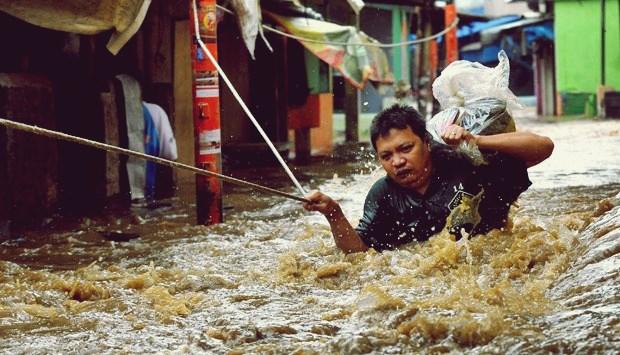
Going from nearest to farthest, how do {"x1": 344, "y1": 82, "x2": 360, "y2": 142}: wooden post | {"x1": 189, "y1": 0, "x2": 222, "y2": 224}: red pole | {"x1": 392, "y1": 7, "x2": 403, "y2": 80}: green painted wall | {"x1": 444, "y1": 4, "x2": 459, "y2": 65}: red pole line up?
{"x1": 189, "y1": 0, "x2": 222, "y2": 224}: red pole → {"x1": 344, "y1": 82, "x2": 360, "y2": 142}: wooden post → {"x1": 444, "y1": 4, "x2": 459, "y2": 65}: red pole → {"x1": 392, "y1": 7, "x2": 403, "y2": 80}: green painted wall

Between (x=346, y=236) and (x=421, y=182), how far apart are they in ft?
1.92

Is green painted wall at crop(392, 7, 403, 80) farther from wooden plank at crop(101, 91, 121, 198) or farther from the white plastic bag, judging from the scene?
the white plastic bag

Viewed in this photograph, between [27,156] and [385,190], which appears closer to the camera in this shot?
[385,190]

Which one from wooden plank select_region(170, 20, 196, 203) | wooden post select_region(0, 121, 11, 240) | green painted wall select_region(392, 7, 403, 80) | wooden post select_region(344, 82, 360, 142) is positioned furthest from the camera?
green painted wall select_region(392, 7, 403, 80)

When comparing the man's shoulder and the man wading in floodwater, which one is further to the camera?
the man's shoulder

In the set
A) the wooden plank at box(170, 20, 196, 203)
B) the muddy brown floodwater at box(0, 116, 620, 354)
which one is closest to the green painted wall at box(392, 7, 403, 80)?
the wooden plank at box(170, 20, 196, 203)

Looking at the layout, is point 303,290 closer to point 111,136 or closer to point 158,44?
point 111,136

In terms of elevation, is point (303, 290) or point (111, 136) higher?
point (111, 136)

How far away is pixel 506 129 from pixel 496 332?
2.14m

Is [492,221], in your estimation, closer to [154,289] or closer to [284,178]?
[154,289]

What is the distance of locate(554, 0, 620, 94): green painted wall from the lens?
26.8m

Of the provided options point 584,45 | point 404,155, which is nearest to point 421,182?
point 404,155

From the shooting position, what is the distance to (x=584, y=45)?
27812 mm

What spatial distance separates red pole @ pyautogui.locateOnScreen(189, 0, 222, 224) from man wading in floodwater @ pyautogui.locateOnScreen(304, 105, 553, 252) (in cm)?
243
